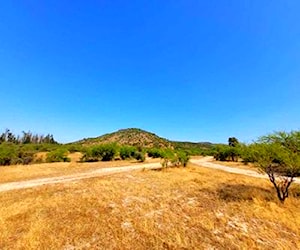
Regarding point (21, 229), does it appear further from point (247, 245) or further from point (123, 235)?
point (247, 245)

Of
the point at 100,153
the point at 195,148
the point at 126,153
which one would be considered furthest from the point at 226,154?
the point at 195,148

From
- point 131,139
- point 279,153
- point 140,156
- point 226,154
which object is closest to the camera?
point 279,153

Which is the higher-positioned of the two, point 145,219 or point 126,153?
point 126,153

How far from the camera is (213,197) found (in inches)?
460

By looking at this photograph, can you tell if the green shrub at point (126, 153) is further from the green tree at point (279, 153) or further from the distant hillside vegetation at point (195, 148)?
the green tree at point (279, 153)

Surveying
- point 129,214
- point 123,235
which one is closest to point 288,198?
point 129,214

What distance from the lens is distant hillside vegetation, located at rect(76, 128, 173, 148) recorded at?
77.8 meters

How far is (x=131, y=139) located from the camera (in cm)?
8088

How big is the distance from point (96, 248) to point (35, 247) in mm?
1592

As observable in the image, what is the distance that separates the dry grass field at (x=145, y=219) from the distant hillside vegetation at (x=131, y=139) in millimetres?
64143

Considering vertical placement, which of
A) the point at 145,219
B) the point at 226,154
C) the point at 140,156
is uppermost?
the point at 226,154

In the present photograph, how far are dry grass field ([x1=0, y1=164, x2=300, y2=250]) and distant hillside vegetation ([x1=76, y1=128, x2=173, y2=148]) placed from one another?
64143mm

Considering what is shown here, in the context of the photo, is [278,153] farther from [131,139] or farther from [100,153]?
[131,139]

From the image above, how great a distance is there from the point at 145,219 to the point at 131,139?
72.7 m
